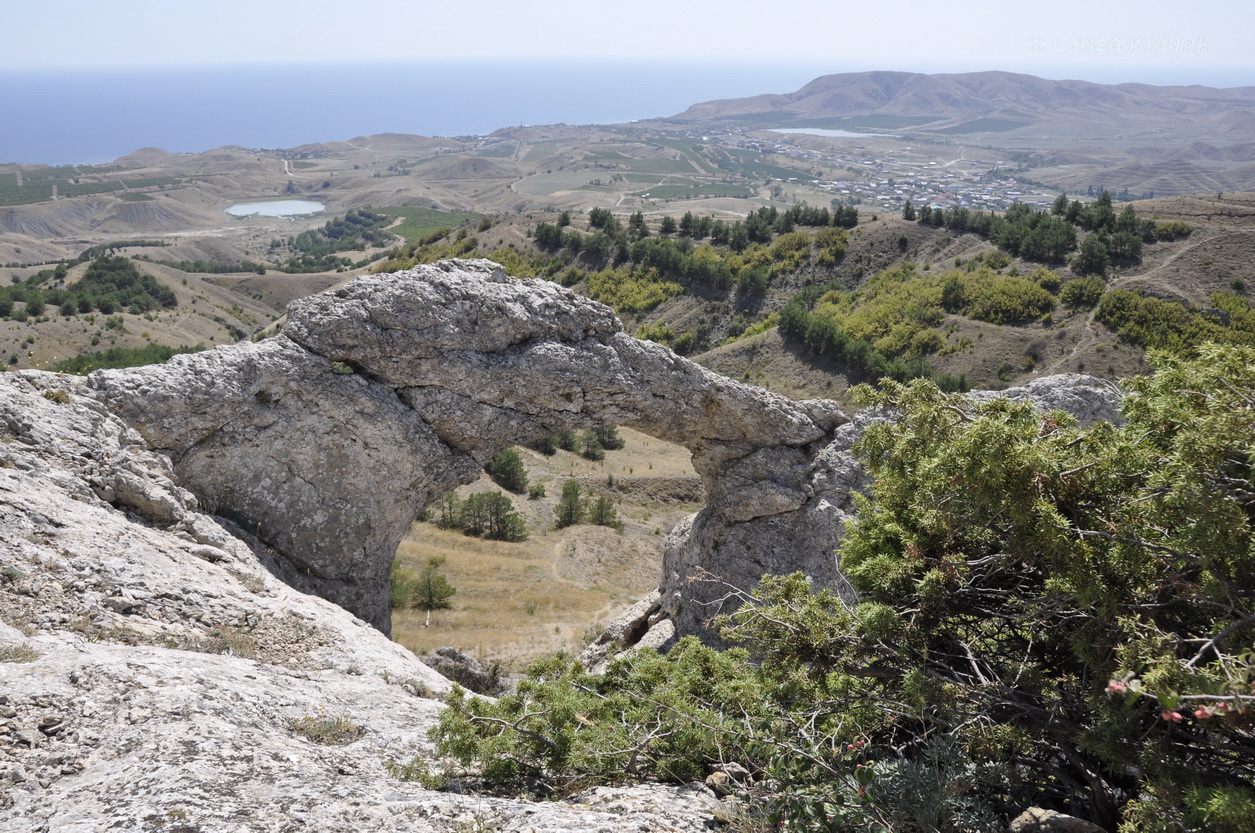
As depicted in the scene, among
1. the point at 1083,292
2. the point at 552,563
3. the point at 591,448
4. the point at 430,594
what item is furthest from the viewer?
the point at 1083,292

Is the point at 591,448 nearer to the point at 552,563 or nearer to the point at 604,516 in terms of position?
the point at 604,516

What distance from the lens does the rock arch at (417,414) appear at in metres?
15.0

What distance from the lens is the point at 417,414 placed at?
16.7 m

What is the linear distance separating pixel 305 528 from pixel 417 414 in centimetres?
342

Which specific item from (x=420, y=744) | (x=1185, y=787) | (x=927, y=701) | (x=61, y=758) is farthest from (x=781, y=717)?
(x=61, y=758)

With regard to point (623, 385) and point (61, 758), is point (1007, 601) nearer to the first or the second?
point (61, 758)

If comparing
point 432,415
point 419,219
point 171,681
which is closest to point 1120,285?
point 432,415

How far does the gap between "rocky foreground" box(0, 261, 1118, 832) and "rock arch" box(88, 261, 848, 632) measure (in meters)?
0.05

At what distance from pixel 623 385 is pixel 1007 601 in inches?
439

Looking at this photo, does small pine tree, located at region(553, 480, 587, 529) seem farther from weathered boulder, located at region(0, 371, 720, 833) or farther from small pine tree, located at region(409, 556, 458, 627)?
weathered boulder, located at region(0, 371, 720, 833)

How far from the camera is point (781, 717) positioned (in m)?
7.81

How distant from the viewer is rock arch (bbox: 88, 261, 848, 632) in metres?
15.0

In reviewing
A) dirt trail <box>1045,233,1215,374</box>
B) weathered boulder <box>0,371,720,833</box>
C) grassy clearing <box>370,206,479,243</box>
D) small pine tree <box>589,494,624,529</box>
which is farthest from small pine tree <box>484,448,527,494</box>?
grassy clearing <box>370,206,479,243</box>

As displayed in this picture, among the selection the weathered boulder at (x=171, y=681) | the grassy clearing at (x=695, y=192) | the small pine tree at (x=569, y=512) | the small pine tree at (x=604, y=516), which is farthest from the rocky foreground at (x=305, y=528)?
the grassy clearing at (x=695, y=192)
